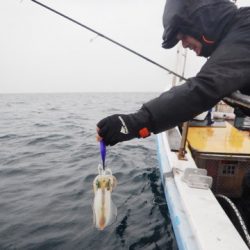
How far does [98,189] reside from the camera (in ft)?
8.28

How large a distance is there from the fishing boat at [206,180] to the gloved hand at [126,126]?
56cm

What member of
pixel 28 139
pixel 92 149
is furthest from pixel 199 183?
pixel 28 139

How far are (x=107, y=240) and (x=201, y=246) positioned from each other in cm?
193

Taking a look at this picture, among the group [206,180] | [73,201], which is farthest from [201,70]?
[73,201]

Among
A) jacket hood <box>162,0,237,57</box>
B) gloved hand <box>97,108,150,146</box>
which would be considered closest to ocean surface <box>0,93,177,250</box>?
gloved hand <box>97,108,150,146</box>

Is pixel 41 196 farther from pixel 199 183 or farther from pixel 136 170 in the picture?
pixel 199 183

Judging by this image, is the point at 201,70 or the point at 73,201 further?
the point at 73,201

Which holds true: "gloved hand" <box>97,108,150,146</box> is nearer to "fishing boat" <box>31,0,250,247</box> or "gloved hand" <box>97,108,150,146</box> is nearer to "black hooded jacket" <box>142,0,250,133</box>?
"black hooded jacket" <box>142,0,250,133</box>

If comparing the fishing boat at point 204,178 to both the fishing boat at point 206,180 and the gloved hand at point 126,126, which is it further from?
the gloved hand at point 126,126

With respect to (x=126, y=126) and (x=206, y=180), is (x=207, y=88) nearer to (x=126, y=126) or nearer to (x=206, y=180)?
(x=126, y=126)

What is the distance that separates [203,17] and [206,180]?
177 centimetres

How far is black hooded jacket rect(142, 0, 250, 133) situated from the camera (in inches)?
60.9

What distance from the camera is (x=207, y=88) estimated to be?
1.54 metres

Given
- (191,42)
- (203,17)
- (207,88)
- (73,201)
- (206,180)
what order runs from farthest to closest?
(73,201)
(206,180)
(191,42)
(203,17)
(207,88)
